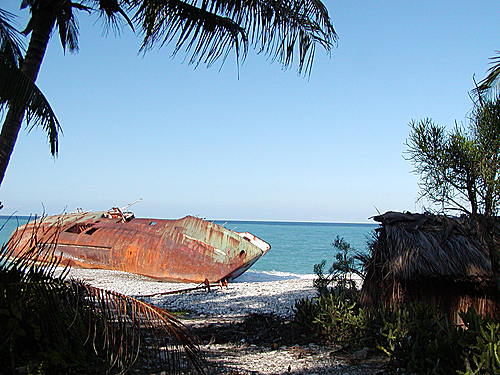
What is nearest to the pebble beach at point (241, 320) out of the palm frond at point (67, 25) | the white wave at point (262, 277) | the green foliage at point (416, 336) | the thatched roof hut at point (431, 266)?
the green foliage at point (416, 336)

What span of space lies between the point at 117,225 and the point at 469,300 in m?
14.9

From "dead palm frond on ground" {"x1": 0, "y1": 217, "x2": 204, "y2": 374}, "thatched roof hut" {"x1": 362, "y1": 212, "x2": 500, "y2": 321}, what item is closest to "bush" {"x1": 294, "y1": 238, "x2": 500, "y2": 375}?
"thatched roof hut" {"x1": 362, "y1": 212, "x2": 500, "y2": 321}

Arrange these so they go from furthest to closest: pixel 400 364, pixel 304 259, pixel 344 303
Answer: pixel 304 259
pixel 344 303
pixel 400 364

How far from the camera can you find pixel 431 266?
5.96 metres

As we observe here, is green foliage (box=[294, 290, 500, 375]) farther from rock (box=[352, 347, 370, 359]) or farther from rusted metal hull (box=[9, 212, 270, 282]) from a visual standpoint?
rusted metal hull (box=[9, 212, 270, 282])

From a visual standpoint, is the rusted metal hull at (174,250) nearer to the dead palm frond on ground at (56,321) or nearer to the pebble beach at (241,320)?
the pebble beach at (241,320)

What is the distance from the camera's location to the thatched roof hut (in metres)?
5.94

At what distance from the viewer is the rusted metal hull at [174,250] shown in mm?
16109

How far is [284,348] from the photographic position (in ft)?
19.9

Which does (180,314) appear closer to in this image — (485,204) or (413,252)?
(413,252)

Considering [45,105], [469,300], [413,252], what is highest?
[45,105]

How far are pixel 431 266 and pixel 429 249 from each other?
24 centimetres

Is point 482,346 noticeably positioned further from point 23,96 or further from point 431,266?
point 23,96

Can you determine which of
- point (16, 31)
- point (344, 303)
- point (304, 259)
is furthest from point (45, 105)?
point (304, 259)
